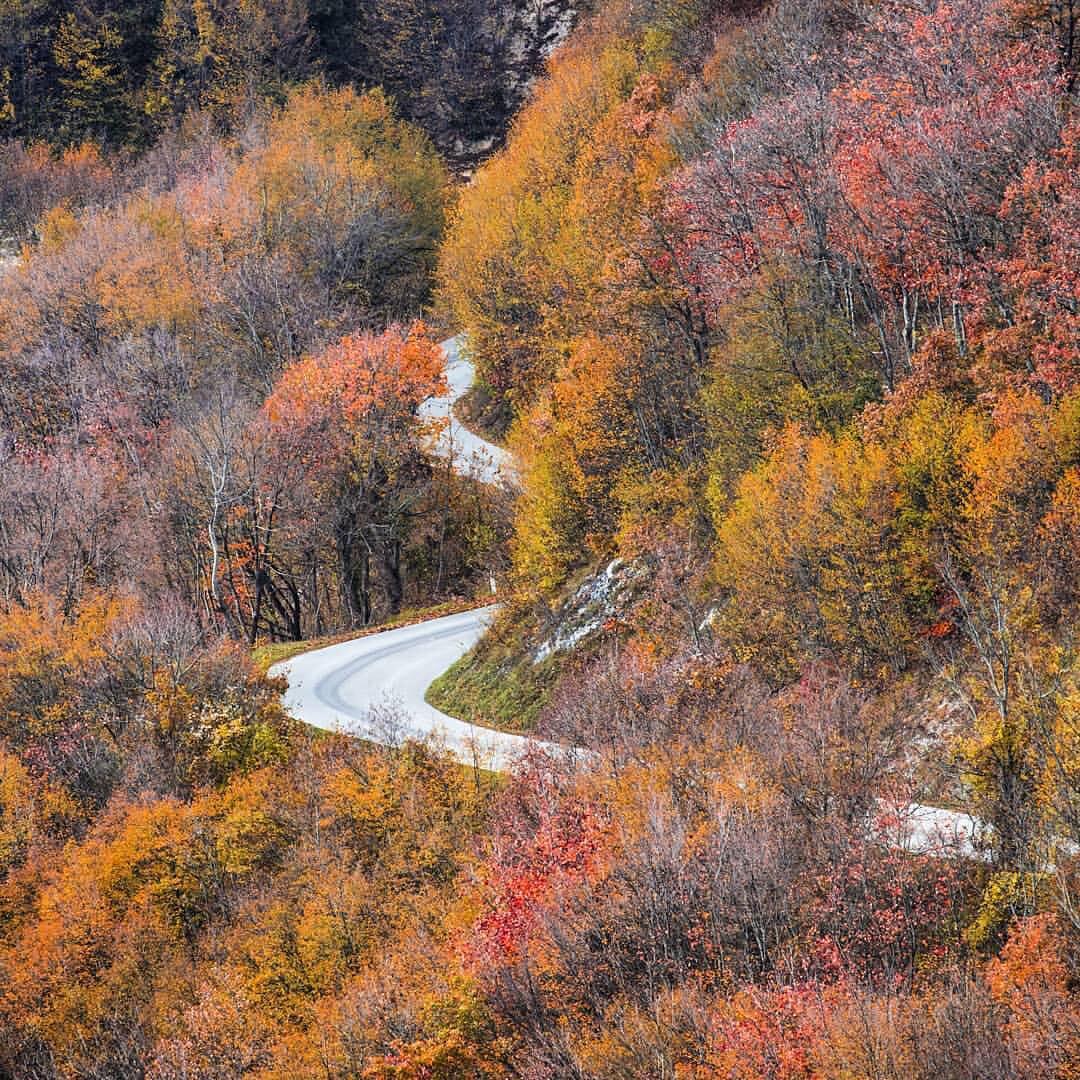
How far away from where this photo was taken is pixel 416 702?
36.8m

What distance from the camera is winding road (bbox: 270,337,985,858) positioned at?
2227 centimetres

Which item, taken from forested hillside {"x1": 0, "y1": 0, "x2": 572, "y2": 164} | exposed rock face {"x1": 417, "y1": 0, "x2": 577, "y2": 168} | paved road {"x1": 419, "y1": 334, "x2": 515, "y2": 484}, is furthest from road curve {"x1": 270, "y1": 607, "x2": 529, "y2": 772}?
forested hillside {"x1": 0, "y1": 0, "x2": 572, "y2": 164}

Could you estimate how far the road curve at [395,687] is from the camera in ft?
107

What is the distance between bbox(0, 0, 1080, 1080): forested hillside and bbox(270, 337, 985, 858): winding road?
300 millimetres

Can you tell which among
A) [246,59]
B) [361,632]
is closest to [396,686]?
[361,632]

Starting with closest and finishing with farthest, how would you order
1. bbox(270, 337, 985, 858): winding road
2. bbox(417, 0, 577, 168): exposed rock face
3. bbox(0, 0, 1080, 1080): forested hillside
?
bbox(0, 0, 1080, 1080): forested hillside < bbox(270, 337, 985, 858): winding road < bbox(417, 0, 577, 168): exposed rock face

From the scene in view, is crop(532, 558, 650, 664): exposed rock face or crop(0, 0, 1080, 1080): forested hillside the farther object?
crop(532, 558, 650, 664): exposed rock face

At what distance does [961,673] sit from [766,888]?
20.3 ft

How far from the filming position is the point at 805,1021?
19625mm

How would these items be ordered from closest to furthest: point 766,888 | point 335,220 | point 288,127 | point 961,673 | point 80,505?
point 766,888 → point 961,673 → point 80,505 → point 335,220 → point 288,127

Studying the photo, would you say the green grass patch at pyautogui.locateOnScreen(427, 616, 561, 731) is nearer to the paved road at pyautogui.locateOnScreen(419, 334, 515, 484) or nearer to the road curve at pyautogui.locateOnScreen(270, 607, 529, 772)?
the road curve at pyautogui.locateOnScreen(270, 607, 529, 772)

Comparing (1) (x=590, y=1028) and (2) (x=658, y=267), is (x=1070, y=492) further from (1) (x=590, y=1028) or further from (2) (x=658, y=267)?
(2) (x=658, y=267)

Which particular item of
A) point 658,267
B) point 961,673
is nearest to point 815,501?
point 961,673

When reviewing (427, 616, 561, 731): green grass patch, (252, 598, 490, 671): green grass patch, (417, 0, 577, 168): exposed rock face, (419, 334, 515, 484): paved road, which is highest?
(417, 0, 577, 168): exposed rock face
